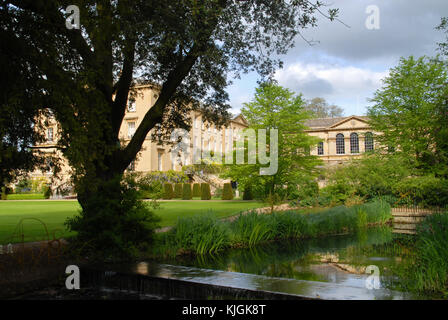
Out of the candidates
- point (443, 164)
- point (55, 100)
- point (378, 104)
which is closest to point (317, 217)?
point (55, 100)

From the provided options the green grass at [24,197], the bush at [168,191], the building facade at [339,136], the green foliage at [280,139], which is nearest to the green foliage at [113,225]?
the green foliage at [280,139]

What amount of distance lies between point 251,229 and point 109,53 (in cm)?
592

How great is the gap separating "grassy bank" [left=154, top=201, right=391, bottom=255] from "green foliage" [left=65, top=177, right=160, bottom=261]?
0.94 meters

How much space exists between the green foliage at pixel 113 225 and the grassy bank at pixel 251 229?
0.94 m

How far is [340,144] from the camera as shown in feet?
198

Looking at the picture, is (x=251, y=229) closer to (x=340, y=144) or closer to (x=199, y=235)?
(x=199, y=235)

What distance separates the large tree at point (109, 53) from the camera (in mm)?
6688

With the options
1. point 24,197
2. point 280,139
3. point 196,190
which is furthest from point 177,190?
point 24,197

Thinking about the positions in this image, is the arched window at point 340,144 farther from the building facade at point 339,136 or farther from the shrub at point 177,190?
the shrub at point 177,190

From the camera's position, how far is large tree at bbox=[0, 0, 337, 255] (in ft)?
21.9

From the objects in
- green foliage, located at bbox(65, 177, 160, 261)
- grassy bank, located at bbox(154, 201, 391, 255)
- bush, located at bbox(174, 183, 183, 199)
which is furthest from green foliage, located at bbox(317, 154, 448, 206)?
bush, located at bbox(174, 183, 183, 199)

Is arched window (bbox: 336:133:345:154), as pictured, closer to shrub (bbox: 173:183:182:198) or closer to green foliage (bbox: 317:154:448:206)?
shrub (bbox: 173:183:182:198)
